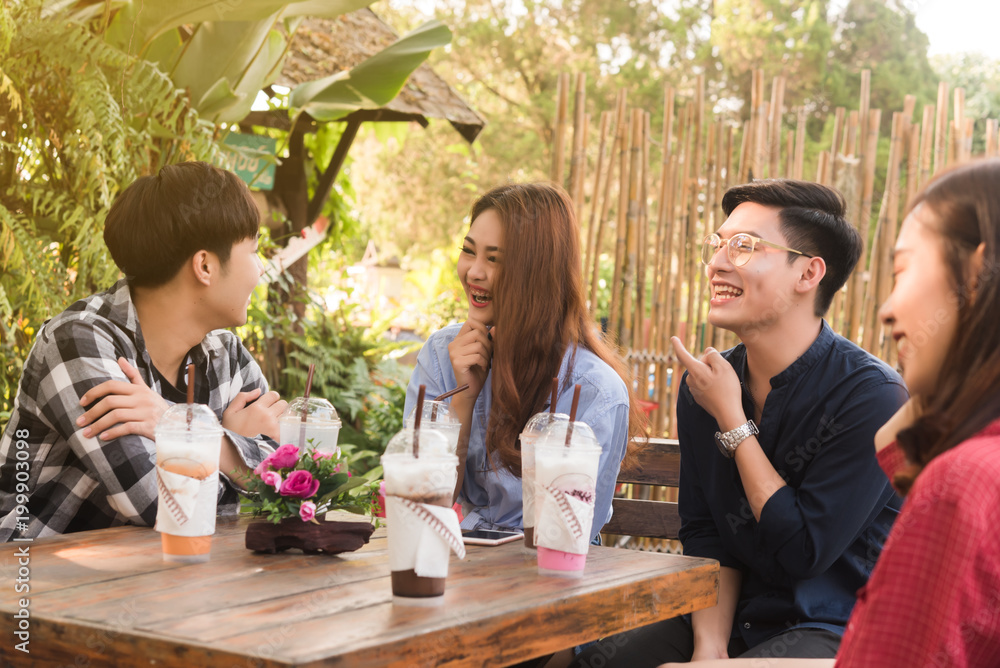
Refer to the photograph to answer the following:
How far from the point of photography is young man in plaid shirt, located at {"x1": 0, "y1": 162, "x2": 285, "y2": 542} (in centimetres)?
200

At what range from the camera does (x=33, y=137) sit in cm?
341

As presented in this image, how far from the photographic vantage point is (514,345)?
2.56 meters

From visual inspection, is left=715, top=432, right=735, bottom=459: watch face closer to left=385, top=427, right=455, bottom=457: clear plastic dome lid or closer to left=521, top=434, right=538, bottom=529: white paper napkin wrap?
left=521, top=434, right=538, bottom=529: white paper napkin wrap

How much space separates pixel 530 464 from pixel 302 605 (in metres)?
0.53

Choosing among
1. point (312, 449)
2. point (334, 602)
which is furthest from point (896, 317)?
point (312, 449)

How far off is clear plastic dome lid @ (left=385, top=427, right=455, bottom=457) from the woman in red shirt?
64 cm

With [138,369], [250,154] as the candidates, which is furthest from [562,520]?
[250,154]

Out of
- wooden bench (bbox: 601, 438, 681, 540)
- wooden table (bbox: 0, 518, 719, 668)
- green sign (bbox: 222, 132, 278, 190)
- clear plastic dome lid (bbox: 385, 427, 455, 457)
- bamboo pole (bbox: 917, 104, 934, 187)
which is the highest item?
bamboo pole (bbox: 917, 104, 934, 187)

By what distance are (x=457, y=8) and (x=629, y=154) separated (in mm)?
13569

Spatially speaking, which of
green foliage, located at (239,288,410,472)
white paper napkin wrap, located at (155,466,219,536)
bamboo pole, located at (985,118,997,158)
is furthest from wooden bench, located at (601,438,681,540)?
bamboo pole, located at (985,118,997,158)

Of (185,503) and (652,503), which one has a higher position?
(185,503)

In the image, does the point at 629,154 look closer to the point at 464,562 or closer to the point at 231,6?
the point at 231,6

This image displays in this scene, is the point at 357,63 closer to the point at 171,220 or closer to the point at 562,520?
the point at 171,220

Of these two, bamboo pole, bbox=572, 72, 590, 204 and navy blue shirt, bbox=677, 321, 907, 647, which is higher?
bamboo pole, bbox=572, 72, 590, 204
